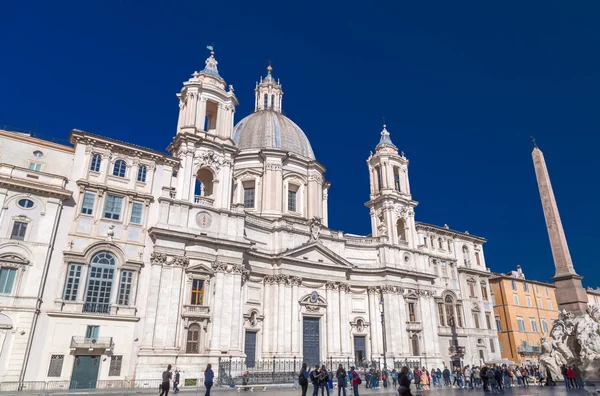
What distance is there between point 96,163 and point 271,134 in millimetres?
20900

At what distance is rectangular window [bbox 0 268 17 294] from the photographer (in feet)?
76.5

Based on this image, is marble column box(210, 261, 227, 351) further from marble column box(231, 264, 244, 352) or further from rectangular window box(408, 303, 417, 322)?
rectangular window box(408, 303, 417, 322)

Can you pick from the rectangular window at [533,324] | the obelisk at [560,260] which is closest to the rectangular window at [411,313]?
the obelisk at [560,260]

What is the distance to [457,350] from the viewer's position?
44344mm

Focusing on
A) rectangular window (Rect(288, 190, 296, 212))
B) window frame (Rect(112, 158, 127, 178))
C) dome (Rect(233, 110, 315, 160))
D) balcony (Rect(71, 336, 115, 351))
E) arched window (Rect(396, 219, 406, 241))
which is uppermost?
dome (Rect(233, 110, 315, 160))

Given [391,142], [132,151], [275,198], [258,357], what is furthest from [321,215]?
[132,151]

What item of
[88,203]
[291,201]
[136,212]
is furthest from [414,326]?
[88,203]

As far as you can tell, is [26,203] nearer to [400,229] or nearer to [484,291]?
[400,229]

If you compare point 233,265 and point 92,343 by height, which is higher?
point 233,265

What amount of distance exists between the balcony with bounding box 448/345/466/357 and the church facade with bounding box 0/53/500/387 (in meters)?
0.21

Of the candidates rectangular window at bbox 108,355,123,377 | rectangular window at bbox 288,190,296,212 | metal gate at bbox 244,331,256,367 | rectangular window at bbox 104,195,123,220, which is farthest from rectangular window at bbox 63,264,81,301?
rectangular window at bbox 288,190,296,212

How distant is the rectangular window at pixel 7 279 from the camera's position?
23328 mm

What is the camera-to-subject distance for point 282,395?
2103cm

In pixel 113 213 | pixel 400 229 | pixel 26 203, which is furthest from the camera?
pixel 400 229
